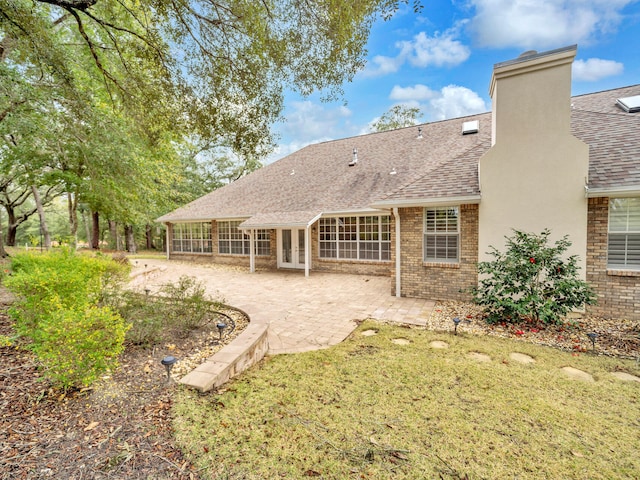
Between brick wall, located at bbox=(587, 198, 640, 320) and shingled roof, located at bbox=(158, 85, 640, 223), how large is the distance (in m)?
0.60

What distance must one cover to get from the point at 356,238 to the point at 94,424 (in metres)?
10.4

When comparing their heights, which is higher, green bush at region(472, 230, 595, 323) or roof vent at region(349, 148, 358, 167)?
roof vent at region(349, 148, 358, 167)

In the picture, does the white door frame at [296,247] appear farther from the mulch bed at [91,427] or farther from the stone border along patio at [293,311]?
the mulch bed at [91,427]

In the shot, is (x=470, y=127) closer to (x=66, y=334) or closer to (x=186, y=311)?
(x=186, y=311)

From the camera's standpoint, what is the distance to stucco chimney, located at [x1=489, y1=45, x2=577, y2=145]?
6.41 metres

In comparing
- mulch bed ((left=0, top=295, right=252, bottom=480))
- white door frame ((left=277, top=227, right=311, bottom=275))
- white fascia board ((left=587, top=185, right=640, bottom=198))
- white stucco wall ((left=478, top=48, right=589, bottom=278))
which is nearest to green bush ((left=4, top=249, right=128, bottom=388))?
mulch bed ((left=0, top=295, right=252, bottom=480))

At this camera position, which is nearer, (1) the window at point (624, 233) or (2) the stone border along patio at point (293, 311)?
(2) the stone border along patio at point (293, 311)

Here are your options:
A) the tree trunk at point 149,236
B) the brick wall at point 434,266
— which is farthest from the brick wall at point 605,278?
the tree trunk at point 149,236

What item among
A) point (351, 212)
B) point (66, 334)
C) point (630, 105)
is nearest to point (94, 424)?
point (66, 334)

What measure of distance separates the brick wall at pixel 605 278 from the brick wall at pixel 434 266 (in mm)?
2196

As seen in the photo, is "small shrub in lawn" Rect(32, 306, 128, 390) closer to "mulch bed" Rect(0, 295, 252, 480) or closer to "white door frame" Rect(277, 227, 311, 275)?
"mulch bed" Rect(0, 295, 252, 480)

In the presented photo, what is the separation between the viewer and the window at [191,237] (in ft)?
56.0

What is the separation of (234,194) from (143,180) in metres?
6.08

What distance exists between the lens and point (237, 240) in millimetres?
15805
